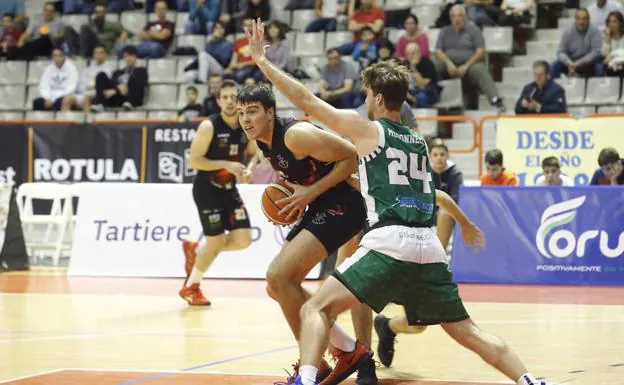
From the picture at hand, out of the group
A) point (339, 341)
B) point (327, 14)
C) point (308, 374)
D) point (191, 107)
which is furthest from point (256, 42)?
point (327, 14)

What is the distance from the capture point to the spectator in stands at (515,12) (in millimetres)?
18828

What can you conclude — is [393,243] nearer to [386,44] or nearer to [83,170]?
[386,44]

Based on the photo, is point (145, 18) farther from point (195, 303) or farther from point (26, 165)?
point (195, 303)

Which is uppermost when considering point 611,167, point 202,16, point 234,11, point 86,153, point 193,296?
point 234,11

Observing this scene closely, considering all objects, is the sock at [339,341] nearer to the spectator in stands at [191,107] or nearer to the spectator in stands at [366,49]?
the spectator in stands at [366,49]

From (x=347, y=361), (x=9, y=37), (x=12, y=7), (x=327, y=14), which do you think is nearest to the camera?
(x=347, y=361)

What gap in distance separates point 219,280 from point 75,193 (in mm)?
3516

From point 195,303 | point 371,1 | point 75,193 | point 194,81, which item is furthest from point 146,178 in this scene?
point 195,303

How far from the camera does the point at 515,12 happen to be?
1891cm

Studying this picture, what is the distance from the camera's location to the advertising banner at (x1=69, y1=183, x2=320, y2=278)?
14.2 m

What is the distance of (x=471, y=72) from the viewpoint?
1803 cm

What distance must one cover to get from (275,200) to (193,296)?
183 inches

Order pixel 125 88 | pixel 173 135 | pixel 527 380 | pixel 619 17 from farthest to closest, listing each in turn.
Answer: pixel 125 88, pixel 173 135, pixel 619 17, pixel 527 380

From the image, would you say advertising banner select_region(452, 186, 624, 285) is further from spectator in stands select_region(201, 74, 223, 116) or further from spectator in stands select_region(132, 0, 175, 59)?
spectator in stands select_region(132, 0, 175, 59)
